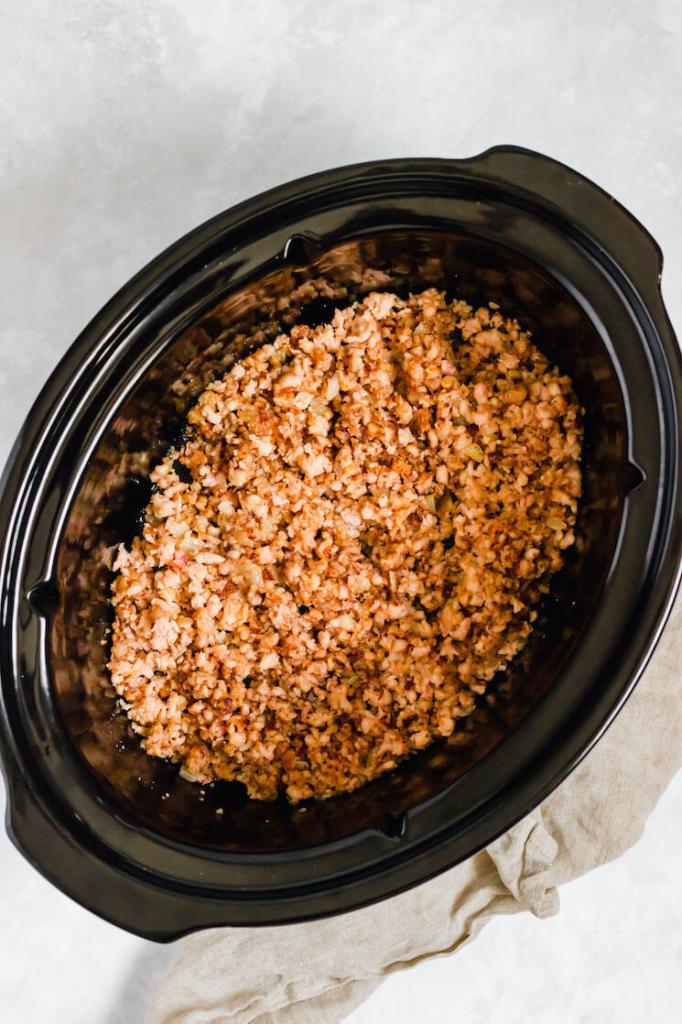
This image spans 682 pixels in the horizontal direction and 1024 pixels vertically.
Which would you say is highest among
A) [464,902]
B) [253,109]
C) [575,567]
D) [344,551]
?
[253,109]

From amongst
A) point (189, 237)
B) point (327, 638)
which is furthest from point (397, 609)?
point (189, 237)

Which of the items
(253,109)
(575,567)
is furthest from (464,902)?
(253,109)

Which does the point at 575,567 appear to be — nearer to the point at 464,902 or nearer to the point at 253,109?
the point at 464,902

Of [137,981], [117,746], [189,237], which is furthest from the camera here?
[137,981]

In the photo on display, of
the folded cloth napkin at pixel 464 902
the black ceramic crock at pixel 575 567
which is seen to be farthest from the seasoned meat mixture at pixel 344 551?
the folded cloth napkin at pixel 464 902

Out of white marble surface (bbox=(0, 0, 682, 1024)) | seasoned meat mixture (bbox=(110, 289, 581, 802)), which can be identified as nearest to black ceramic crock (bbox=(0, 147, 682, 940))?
seasoned meat mixture (bbox=(110, 289, 581, 802))

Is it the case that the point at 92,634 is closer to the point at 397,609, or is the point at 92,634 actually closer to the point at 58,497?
the point at 58,497
